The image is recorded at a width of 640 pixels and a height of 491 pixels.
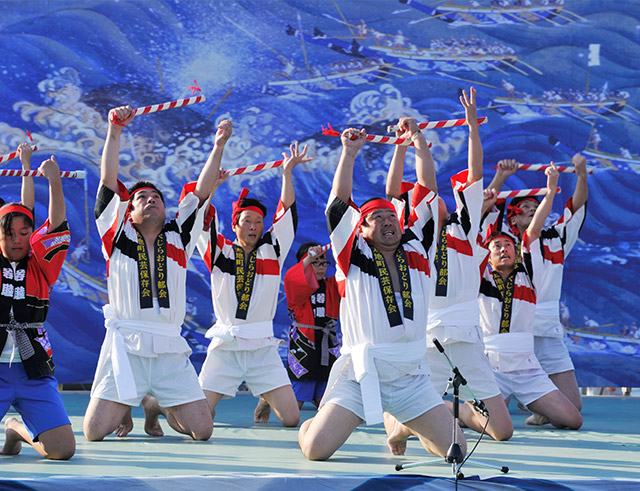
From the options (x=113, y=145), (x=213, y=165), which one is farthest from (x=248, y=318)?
(x=113, y=145)

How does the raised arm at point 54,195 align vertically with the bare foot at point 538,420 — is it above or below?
above

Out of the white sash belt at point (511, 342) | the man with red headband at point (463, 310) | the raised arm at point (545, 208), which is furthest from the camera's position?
the raised arm at point (545, 208)

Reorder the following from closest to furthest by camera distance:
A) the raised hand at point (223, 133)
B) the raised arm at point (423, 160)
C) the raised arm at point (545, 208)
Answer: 1. the raised arm at point (423, 160)
2. the raised hand at point (223, 133)
3. the raised arm at point (545, 208)

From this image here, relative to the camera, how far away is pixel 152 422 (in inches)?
224

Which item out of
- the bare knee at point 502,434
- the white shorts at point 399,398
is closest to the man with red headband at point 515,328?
the bare knee at point 502,434

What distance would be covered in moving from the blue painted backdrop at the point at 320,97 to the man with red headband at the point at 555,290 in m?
1.02

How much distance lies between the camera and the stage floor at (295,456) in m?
4.19

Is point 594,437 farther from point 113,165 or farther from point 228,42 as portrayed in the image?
point 228,42

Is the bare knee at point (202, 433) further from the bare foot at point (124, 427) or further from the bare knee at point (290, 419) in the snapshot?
the bare knee at point (290, 419)

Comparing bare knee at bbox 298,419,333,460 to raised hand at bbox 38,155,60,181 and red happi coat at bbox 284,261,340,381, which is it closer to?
raised hand at bbox 38,155,60,181

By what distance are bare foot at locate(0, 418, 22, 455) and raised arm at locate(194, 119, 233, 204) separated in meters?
1.51

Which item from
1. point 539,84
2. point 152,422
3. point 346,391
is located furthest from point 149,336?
point 539,84

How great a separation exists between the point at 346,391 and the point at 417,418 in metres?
0.33

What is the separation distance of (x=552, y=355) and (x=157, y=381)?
2662mm
